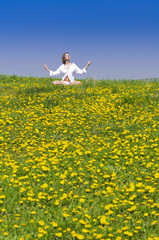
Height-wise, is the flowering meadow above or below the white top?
below

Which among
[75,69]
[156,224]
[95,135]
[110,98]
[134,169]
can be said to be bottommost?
[156,224]

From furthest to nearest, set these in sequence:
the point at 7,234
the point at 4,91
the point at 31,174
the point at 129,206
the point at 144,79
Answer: the point at 144,79 → the point at 4,91 → the point at 31,174 → the point at 129,206 → the point at 7,234

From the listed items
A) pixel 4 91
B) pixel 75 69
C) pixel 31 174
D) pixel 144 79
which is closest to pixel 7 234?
pixel 31 174

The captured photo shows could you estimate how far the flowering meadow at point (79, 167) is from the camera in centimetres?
410

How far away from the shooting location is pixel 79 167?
5871mm

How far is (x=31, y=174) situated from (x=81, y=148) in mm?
1557

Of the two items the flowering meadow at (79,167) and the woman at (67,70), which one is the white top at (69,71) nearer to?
the woman at (67,70)

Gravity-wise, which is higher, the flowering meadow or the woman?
the woman

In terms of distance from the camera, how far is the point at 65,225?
159 inches

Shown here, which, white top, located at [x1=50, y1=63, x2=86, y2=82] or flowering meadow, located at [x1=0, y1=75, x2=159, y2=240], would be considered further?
white top, located at [x1=50, y1=63, x2=86, y2=82]

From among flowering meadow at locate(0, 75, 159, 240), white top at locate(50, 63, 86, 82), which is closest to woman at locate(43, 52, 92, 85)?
white top at locate(50, 63, 86, 82)

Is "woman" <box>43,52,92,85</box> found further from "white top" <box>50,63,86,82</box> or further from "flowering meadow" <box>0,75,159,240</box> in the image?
"flowering meadow" <box>0,75,159,240</box>

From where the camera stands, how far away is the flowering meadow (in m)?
4.10

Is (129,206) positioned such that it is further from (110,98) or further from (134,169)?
(110,98)
